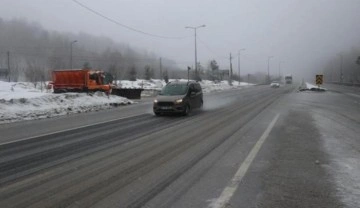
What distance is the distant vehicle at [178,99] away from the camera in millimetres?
21380

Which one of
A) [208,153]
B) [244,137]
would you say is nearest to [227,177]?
[208,153]

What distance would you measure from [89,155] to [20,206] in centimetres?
393

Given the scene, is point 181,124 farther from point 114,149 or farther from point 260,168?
point 260,168

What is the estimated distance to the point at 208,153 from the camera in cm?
1039

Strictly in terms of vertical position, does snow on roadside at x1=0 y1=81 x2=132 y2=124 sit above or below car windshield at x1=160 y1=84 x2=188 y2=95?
below

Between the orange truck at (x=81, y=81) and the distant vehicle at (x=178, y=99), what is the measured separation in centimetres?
2016

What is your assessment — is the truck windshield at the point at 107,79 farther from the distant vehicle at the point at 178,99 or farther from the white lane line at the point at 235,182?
the white lane line at the point at 235,182

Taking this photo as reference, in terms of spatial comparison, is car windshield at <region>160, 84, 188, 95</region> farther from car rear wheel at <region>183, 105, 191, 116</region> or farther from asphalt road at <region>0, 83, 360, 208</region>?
asphalt road at <region>0, 83, 360, 208</region>

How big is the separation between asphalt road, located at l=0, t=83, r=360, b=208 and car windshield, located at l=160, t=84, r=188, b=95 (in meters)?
7.69

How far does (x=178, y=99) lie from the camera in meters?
21.6

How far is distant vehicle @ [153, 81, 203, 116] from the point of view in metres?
21.4

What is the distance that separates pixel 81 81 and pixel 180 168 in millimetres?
35626

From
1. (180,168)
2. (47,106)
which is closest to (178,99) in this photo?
(47,106)

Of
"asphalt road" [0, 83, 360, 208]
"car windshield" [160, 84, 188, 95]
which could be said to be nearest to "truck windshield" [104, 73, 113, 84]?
"car windshield" [160, 84, 188, 95]
